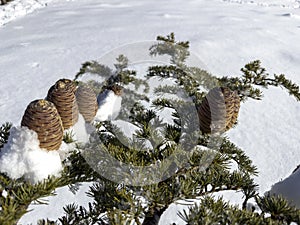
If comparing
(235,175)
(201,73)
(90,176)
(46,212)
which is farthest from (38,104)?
(46,212)

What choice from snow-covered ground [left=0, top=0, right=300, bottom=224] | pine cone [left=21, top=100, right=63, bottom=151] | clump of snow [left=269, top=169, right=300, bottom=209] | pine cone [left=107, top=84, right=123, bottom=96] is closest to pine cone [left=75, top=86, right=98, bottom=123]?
pine cone [left=21, top=100, right=63, bottom=151]

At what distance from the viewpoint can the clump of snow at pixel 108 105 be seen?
4.72ft

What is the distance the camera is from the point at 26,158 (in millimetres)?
710

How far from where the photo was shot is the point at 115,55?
2.50m

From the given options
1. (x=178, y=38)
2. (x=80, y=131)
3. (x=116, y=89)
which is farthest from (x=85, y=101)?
(x=178, y=38)

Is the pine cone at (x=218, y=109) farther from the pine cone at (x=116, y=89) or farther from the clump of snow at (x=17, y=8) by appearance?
the clump of snow at (x=17, y=8)

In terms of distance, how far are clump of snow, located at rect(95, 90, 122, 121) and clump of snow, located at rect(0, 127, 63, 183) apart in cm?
64

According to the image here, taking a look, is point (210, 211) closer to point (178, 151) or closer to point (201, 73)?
point (178, 151)

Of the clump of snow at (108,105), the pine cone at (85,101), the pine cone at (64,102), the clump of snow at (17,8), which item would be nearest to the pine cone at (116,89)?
the clump of snow at (108,105)

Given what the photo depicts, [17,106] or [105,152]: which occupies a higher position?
[105,152]

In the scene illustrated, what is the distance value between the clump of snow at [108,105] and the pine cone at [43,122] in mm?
618

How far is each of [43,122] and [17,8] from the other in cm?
833

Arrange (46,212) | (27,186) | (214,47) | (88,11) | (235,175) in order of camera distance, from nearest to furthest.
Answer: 1. (27,186)
2. (235,175)
3. (46,212)
4. (214,47)
5. (88,11)

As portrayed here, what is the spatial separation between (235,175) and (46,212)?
162cm
